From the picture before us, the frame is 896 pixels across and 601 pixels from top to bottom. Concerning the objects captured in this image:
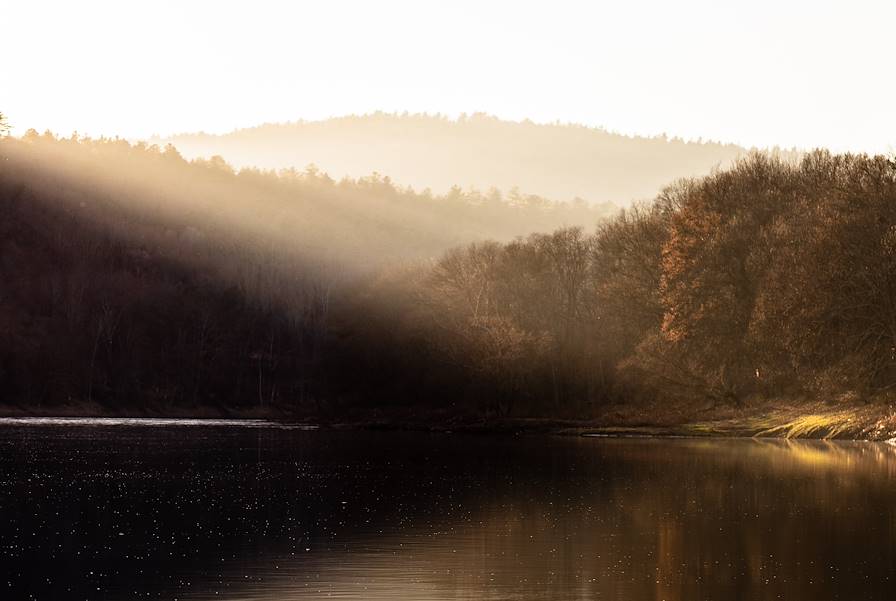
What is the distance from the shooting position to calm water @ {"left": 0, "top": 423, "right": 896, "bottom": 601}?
2342cm

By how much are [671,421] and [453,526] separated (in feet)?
171

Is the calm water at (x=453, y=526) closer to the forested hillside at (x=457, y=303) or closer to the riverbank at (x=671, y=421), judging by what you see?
the riverbank at (x=671, y=421)

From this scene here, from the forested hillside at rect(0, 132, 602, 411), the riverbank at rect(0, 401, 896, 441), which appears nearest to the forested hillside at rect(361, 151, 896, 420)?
the riverbank at rect(0, 401, 896, 441)

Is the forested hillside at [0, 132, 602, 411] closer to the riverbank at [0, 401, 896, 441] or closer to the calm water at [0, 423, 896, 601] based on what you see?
the riverbank at [0, 401, 896, 441]

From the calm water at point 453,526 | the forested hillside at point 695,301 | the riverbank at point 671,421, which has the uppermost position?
the forested hillside at point 695,301

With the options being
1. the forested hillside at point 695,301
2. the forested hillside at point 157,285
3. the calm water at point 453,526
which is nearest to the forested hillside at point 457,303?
the forested hillside at point 695,301

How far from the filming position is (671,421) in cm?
8319

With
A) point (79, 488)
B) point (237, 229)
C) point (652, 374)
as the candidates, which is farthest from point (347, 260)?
point (79, 488)

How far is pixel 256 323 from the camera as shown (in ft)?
500

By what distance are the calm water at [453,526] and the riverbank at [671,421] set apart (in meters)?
9.99

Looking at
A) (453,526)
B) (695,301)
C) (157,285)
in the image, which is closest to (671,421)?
(695,301)

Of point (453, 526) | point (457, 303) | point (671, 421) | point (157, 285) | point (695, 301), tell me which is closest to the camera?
point (453, 526)

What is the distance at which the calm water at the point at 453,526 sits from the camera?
23.4 m

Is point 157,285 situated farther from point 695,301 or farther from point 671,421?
point 695,301
